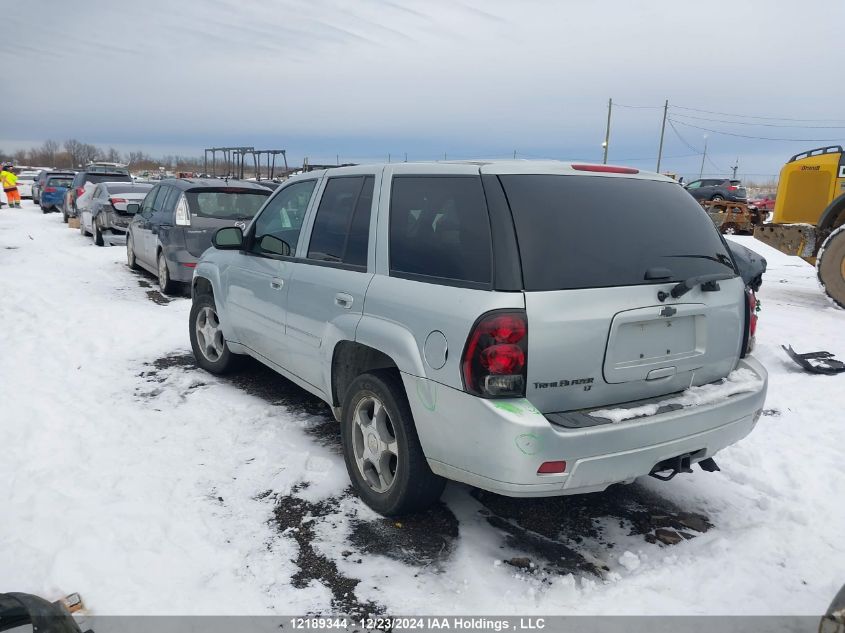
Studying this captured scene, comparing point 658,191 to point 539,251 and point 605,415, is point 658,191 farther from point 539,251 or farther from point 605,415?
point 605,415

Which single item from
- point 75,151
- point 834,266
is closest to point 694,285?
point 834,266

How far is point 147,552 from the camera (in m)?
3.08

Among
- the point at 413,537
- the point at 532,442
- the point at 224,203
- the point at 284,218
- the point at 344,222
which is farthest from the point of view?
the point at 224,203

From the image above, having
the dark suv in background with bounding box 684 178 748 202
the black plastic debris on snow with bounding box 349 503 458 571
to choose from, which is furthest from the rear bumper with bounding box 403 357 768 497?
the dark suv in background with bounding box 684 178 748 202

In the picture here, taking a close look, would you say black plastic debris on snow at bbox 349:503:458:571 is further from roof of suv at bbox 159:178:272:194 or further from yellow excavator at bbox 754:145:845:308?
yellow excavator at bbox 754:145:845:308

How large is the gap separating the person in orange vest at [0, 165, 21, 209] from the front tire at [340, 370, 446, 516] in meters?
31.6

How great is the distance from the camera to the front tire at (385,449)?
10.5 ft

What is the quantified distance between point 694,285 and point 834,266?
27.2 ft

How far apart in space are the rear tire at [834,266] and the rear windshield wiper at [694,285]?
789 cm

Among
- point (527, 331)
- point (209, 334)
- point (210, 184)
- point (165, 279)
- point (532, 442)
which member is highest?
point (210, 184)

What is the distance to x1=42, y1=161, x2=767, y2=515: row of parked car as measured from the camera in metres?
2.70

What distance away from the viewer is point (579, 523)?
3.52 m

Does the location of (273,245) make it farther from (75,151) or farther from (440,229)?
(75,151)

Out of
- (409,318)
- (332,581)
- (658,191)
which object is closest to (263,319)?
(409,318)
